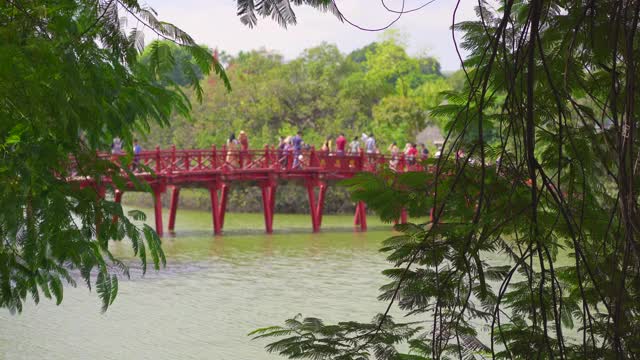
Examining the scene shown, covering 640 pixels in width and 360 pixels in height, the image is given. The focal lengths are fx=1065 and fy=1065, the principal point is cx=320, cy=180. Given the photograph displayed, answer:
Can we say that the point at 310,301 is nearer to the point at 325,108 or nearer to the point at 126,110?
the point at 126,110

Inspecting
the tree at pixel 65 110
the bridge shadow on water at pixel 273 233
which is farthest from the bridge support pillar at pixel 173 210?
the tree at pixel 65 110

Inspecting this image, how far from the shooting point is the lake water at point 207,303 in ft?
41.7

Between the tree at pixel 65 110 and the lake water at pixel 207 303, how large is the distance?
667 cm

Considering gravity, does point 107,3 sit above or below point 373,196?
above

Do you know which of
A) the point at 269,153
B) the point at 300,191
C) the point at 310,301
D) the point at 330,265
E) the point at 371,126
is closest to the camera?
the point at 310,301

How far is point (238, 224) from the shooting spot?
33.2 meters

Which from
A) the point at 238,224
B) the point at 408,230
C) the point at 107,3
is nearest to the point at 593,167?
the point at 408,230

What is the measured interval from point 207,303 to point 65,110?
11917 millimetres

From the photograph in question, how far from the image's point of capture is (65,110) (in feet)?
15.3

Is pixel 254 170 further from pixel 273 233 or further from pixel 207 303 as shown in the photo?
pixel 207 303

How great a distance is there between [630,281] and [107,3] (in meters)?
2.18

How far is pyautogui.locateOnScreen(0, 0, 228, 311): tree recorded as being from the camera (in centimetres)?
457

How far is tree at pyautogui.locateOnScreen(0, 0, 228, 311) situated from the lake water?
667 cm

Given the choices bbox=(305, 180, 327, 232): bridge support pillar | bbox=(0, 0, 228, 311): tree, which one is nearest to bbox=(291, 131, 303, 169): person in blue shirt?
bbox=(305, 180, 327, 232): bridge support pillar
